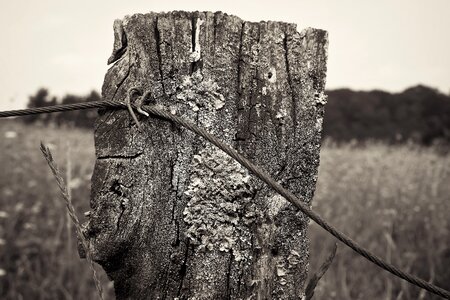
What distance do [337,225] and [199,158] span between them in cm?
368

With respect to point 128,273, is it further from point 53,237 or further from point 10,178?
point 10,178

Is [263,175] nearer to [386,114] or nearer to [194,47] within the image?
[194,47]

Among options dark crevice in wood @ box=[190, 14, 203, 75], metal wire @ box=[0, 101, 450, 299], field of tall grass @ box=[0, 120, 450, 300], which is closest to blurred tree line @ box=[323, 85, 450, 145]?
field of tall grass @ box=[0, 120, 450, 300]

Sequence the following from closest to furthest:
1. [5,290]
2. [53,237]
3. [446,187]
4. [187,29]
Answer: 1. [187,29]
2. [5,290]
3. [53,237]
4. [446,187]

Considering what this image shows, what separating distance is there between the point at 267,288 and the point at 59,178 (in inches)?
24.4

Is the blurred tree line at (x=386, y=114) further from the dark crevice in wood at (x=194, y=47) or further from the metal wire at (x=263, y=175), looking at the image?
the dark crevice in wood at (x=194, y=47)

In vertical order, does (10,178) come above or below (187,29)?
below

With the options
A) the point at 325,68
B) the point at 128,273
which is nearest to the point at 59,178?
the point at 128,273

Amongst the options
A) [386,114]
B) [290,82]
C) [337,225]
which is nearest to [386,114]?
[386,114]

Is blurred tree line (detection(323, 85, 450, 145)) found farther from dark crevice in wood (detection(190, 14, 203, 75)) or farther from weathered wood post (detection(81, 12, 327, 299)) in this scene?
dark crevice in wood (detection(190, 14, 203, 75))

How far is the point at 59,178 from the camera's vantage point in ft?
3.63

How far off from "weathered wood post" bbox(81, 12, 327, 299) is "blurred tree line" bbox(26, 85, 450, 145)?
924 inches

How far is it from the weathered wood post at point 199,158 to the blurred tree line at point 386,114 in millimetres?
23466

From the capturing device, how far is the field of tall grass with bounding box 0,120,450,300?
10.7ft
